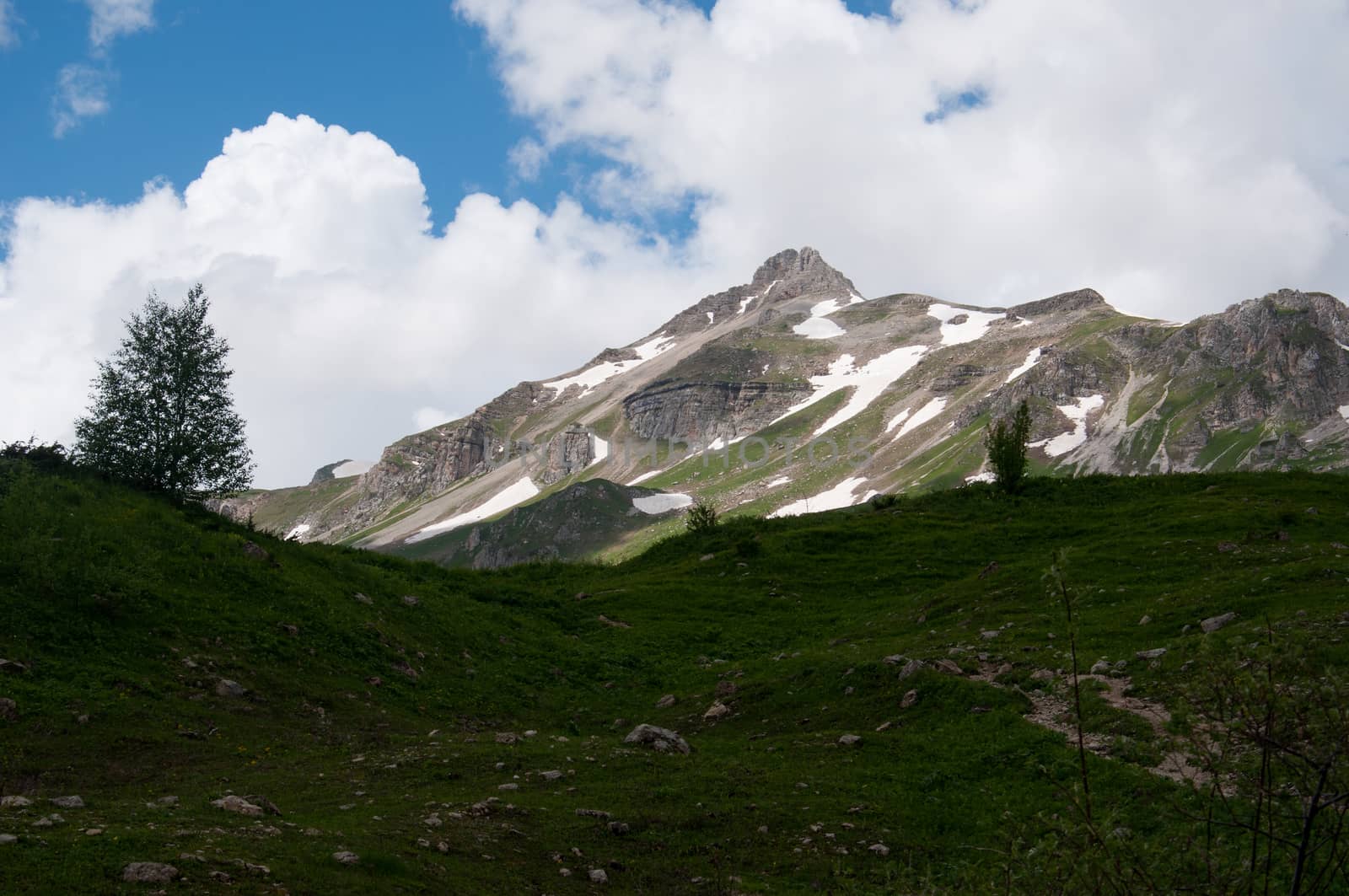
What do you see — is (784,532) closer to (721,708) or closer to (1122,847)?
(721,708)

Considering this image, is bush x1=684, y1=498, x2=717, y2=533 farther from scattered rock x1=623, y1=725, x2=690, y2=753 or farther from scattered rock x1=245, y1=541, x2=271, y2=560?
scattered rock x1=623, y1=725, x2=690, y2=753

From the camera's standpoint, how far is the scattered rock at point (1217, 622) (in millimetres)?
23875

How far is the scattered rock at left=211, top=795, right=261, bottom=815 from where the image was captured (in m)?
14.6

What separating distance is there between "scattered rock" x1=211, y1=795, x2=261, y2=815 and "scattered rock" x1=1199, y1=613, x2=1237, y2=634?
882 inches

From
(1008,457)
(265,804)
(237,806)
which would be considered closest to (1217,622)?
(265,804)

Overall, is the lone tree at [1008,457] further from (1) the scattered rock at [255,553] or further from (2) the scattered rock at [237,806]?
(2) the scattered rock at [237,806]

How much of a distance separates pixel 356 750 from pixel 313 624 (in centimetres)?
812

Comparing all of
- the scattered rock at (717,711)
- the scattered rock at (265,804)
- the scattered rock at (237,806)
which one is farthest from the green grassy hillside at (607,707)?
the scattered rock at (717,711)

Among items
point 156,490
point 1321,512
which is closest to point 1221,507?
point 1321,512

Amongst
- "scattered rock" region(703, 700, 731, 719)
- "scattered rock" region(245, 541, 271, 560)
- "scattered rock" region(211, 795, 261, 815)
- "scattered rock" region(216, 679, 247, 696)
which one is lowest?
"scattered rock" region(703, 700, 731, 719)

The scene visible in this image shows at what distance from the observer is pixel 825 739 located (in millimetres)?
22391

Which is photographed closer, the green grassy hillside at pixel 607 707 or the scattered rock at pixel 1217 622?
the green grassy hillside at pixel 607 707

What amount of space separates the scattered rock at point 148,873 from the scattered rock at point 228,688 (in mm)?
12310

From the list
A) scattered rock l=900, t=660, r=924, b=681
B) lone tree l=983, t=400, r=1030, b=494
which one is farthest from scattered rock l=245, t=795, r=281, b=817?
lone tree l=983, t=400, r=1030, b=494
